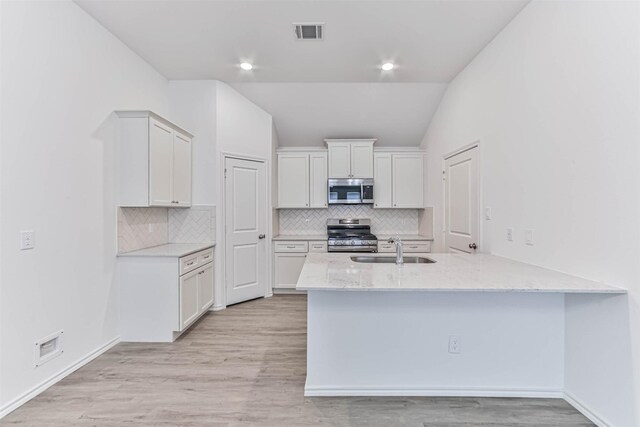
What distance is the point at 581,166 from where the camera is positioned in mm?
2111

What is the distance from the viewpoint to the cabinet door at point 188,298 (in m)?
3.25

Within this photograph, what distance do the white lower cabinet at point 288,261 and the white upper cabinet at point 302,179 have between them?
707 millimetres

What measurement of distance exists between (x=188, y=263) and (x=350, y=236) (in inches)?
102

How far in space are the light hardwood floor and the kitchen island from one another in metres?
0.10

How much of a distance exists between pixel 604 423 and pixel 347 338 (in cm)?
156

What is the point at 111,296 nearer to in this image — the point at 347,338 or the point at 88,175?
the point at 88,175

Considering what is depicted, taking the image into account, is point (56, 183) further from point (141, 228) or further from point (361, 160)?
point (361, 160)

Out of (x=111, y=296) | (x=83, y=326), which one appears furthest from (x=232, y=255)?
(x=83, y=326)

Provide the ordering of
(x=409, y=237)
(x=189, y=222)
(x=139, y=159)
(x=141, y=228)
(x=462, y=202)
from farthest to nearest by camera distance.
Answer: (x=409, y=237)
(x=189, y=222)
(x=462, y=202)
(x=141, y=228)
(x=139, y=159)

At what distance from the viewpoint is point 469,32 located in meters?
3.08

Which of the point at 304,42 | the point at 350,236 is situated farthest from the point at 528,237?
the point at 350,236

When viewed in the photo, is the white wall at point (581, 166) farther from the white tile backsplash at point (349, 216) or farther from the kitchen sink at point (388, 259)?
the white tile backsplash at point (349, 216)

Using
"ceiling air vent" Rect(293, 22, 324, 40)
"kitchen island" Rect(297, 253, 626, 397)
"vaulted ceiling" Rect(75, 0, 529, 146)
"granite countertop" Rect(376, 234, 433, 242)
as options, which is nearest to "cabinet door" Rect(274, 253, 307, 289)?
"granite countertop" Rect(376, 234, 433, 242)

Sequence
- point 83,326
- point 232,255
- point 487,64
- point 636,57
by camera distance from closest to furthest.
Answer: point 636,57
point 83,326
point 487,64
point 232,255
